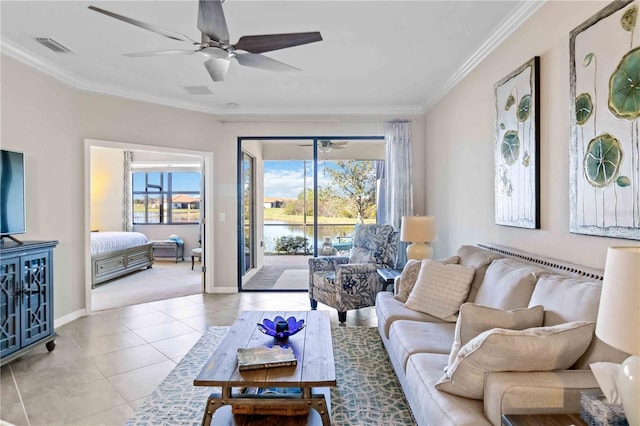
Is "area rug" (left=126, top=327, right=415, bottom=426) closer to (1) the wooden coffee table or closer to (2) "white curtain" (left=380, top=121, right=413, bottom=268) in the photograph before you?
(1) the wooden coffee table

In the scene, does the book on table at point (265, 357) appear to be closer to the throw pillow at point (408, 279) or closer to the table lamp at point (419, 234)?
the throw pillow at point (408, 279)

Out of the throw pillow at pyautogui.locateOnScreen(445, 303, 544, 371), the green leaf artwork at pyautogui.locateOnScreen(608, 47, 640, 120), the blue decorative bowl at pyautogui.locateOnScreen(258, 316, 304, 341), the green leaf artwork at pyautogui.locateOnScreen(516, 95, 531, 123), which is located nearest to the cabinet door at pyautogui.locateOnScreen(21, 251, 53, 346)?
the blue decorative bowl at pyautogui.locateOnScreen(258, 316, 304, 341)

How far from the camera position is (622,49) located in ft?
5.77

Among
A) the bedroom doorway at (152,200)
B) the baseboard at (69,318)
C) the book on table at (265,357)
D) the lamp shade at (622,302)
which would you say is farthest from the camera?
the bedroom doorway at (152,200)

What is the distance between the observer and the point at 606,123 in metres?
1.86

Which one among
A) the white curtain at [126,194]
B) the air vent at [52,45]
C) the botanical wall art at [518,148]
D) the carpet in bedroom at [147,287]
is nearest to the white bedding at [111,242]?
the carpet in bedroom at [147,287]

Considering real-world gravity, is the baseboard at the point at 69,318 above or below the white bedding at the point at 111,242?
below

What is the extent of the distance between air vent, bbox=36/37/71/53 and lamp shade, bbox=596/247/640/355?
4202 millimetres

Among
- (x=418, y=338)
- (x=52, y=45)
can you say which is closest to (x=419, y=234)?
(x=418, y=338)

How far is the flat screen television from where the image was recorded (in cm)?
304

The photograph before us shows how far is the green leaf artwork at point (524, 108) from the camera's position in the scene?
8.46 ft

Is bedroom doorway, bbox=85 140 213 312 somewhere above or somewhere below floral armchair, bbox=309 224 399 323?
above

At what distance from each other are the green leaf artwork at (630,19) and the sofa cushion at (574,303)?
1231mm

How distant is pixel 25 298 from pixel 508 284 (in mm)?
3727
